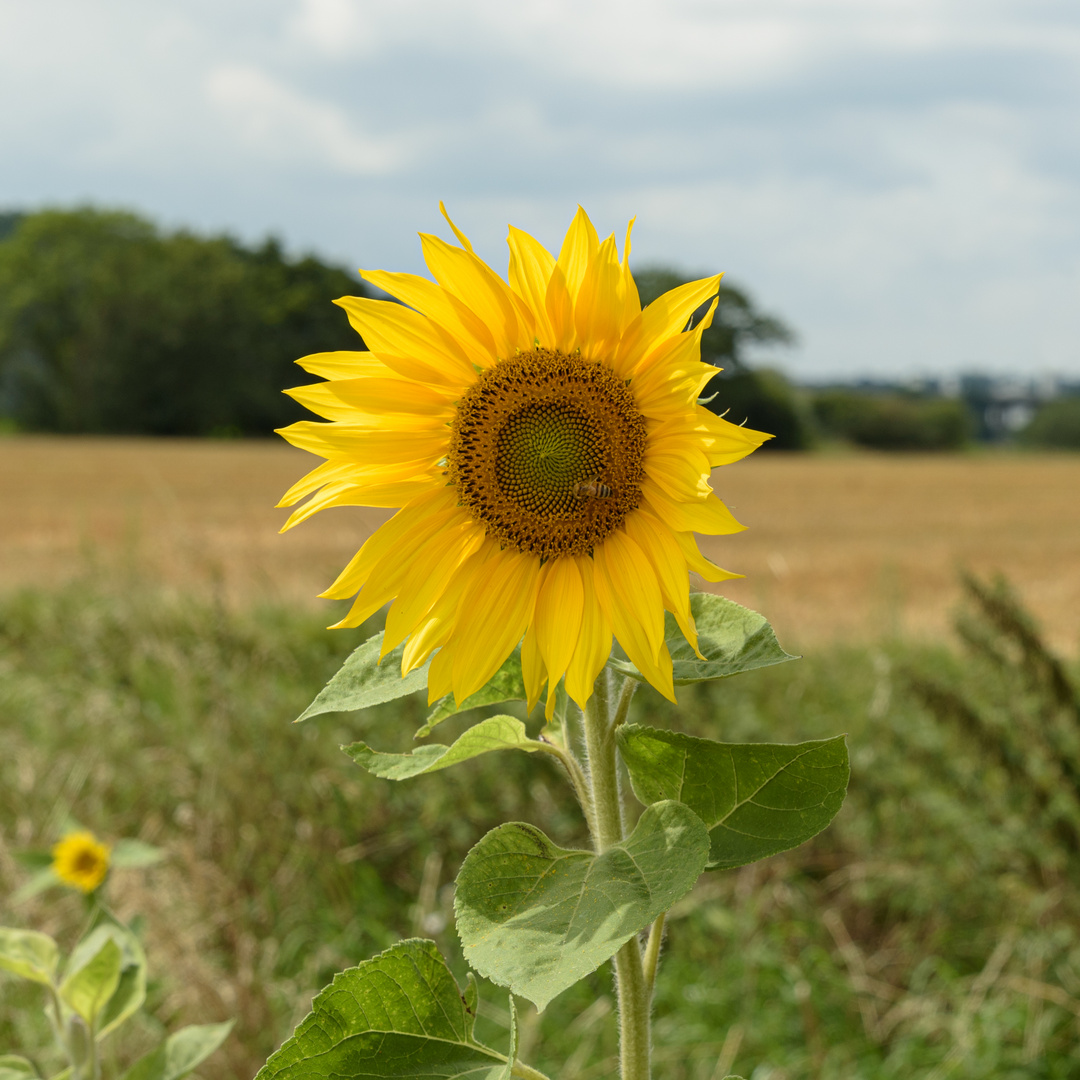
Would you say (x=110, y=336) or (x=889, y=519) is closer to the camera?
(x=889, y=519)

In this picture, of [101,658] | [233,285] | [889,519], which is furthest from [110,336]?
[101,658]

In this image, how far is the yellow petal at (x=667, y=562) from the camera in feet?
2.68

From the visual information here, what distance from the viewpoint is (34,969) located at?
3.77 ft

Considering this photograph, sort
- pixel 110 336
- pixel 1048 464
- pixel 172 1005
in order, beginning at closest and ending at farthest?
pixel 172 1005 → pixel 1048 464 → pixel 110 336

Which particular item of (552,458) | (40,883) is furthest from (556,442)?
(40,883)

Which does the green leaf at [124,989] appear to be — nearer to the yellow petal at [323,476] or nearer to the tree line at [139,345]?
the yellow petal at [323,476]

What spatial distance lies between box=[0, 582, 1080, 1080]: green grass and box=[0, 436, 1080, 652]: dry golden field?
0.58m

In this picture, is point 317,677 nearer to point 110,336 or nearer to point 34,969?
point 34,969

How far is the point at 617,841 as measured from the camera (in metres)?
0.82

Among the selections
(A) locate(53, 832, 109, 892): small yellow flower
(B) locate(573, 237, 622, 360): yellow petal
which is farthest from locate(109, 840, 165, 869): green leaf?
(B) locate(573, 237, 622, 360): yellow petal

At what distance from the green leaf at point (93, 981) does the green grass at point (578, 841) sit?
1.08 meters

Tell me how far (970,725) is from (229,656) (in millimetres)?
2470

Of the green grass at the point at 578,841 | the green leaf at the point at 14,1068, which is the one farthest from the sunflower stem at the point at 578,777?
the green grass at the point at 578,841

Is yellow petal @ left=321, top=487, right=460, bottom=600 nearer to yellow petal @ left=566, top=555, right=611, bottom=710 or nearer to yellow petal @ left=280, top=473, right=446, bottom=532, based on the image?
yellow petal @ left=280, top=473, right=446, bottom=532
